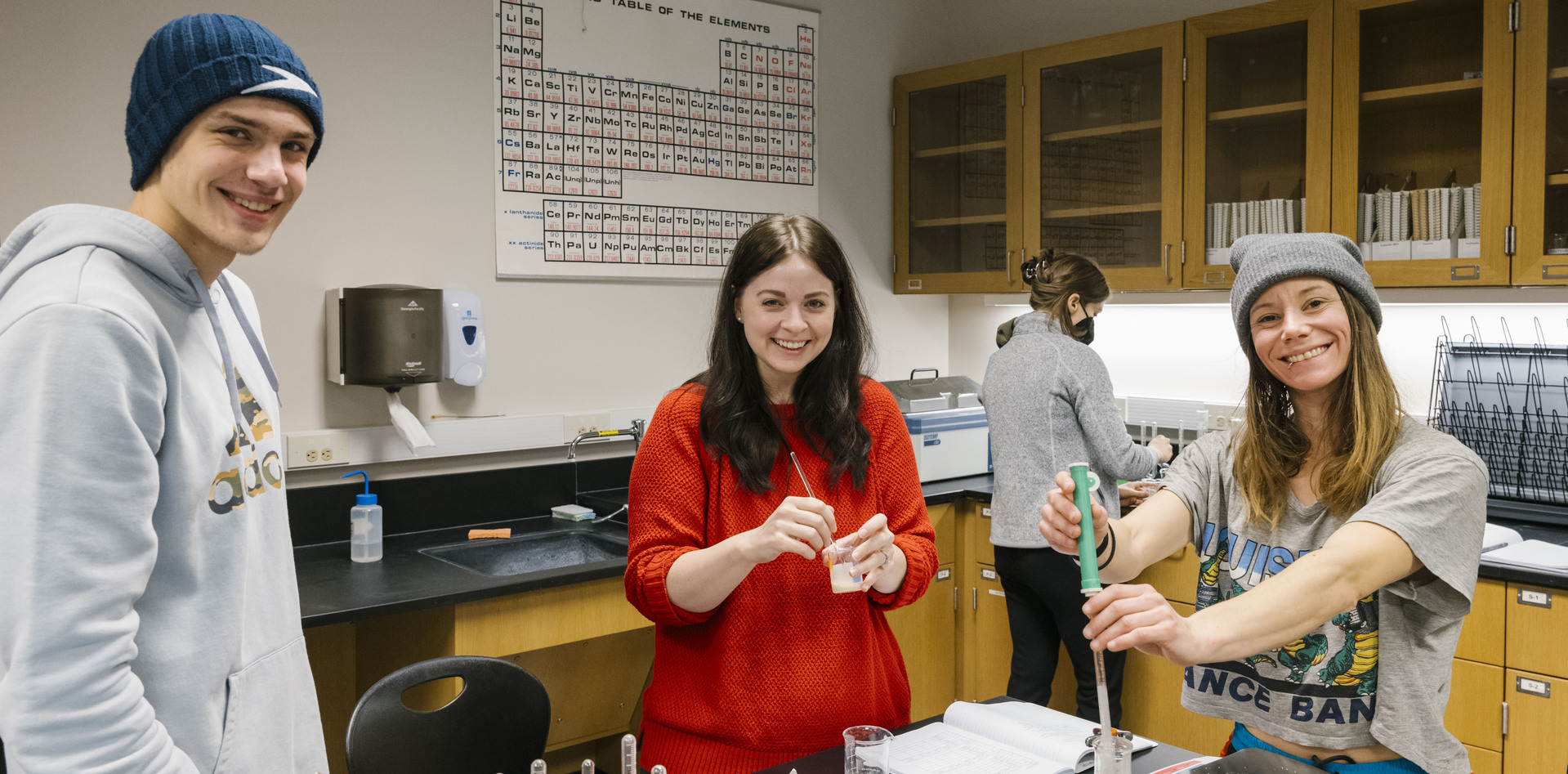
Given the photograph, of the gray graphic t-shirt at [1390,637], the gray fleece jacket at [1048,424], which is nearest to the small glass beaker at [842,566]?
the gray graphic t-shirt at [1390,637]

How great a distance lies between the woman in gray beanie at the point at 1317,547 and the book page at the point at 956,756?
243 millimetres

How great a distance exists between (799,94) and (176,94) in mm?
2978

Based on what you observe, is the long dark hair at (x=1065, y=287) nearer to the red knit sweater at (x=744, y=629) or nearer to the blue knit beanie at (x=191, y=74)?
the red knit sweater at (x=744, y=629)

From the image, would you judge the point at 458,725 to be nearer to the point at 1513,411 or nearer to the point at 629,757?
the point at 629,757

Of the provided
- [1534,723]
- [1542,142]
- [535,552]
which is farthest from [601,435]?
[1542,142]

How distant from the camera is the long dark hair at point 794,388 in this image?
1628 millimetres

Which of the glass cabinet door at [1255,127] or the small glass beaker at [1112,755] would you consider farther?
the glass cabinet door at [1255,127]

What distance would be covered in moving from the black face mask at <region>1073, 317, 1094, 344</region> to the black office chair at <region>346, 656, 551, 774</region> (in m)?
1.86

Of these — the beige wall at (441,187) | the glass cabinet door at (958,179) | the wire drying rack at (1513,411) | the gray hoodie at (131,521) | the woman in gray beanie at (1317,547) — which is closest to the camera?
the gray hoodie at (131,521)

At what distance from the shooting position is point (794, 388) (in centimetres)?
172

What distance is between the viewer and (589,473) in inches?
132

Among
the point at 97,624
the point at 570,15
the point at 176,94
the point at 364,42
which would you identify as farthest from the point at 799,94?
the point at 97,624

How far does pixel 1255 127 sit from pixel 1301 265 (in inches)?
81.9

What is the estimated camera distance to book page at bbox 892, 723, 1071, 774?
4.41 ft
